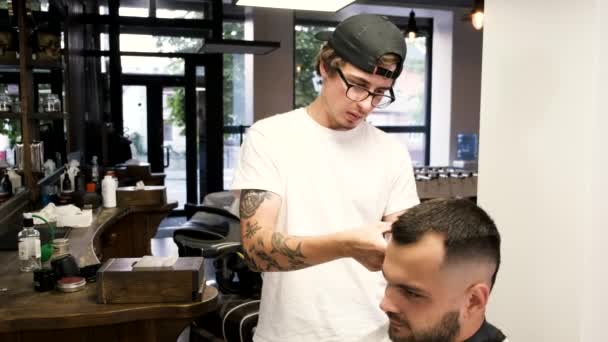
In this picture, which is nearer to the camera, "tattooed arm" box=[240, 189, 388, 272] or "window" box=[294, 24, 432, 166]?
"tattooed arm" box=[240, 189, 388, 272]

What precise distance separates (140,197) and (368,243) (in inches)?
121

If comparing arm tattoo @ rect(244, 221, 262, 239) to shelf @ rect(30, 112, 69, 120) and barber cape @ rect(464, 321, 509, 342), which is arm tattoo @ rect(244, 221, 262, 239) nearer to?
barber cape @ rect(464, 321, 509, 342)

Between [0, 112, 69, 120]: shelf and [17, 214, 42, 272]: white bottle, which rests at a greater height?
[0, 112, 69, 120]: shelf

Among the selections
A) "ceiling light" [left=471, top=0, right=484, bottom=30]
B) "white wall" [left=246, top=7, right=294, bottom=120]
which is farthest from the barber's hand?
"white wall" [left=246, top=7, right=294, bottom=120]

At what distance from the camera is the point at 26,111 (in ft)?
11.5

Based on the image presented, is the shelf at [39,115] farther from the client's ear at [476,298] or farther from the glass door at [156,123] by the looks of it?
the glass door at [156,123]

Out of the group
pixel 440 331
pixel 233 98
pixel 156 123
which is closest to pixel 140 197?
pixel 440 331

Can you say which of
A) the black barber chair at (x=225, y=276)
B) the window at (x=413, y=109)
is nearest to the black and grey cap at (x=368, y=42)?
the black barber chair at (x=225, y=276)

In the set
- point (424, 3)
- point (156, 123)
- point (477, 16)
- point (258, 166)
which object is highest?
point (424, 3)

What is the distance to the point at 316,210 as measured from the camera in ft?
4.66

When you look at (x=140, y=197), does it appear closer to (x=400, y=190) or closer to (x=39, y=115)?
(x=39, y=115)

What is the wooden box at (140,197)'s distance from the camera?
3857 mm

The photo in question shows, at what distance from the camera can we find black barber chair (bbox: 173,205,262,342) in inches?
109

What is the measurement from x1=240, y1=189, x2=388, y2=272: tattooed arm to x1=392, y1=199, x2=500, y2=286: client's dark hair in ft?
0.21
